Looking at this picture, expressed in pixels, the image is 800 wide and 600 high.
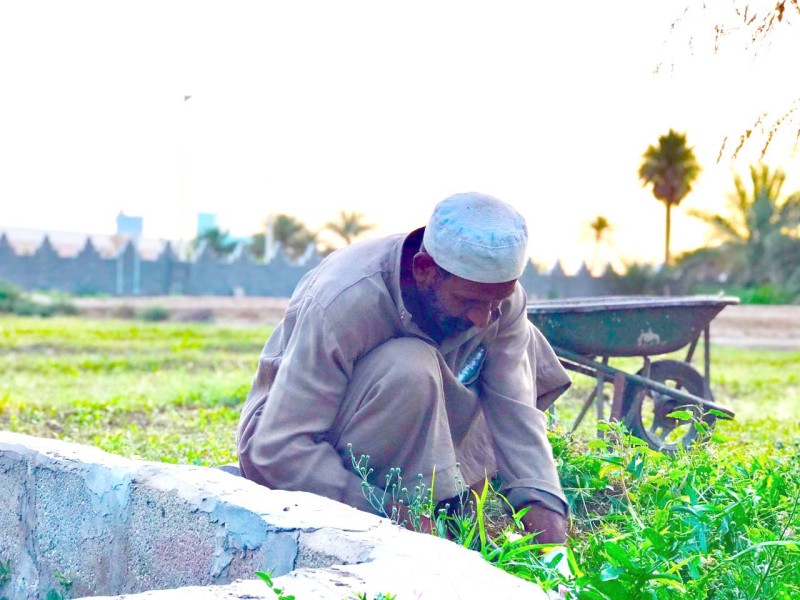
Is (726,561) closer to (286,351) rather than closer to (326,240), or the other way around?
(286,351)

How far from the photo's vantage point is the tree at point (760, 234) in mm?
35219

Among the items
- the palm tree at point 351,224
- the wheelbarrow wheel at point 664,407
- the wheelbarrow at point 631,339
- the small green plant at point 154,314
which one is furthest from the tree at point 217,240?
the wheelbarrow at point 631,339

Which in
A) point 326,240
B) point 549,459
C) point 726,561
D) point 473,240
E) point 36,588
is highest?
point 473,240

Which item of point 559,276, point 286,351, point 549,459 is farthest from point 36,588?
point 559,276

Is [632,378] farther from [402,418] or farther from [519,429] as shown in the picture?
[402,418]

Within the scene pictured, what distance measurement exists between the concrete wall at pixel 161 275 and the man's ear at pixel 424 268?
3276cm

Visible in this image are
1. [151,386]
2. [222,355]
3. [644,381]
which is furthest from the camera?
[222,355]

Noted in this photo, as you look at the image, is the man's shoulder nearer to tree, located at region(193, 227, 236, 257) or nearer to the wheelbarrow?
the wheelbarrow

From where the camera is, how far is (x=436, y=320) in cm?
290

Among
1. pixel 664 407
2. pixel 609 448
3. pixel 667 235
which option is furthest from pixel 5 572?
pixel 667 235

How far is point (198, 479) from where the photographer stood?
2.35 meters

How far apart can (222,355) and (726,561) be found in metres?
11.9

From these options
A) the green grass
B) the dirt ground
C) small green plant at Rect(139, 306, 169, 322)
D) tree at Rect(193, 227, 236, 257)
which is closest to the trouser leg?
the green grass

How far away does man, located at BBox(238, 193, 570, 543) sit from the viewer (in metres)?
2.71
